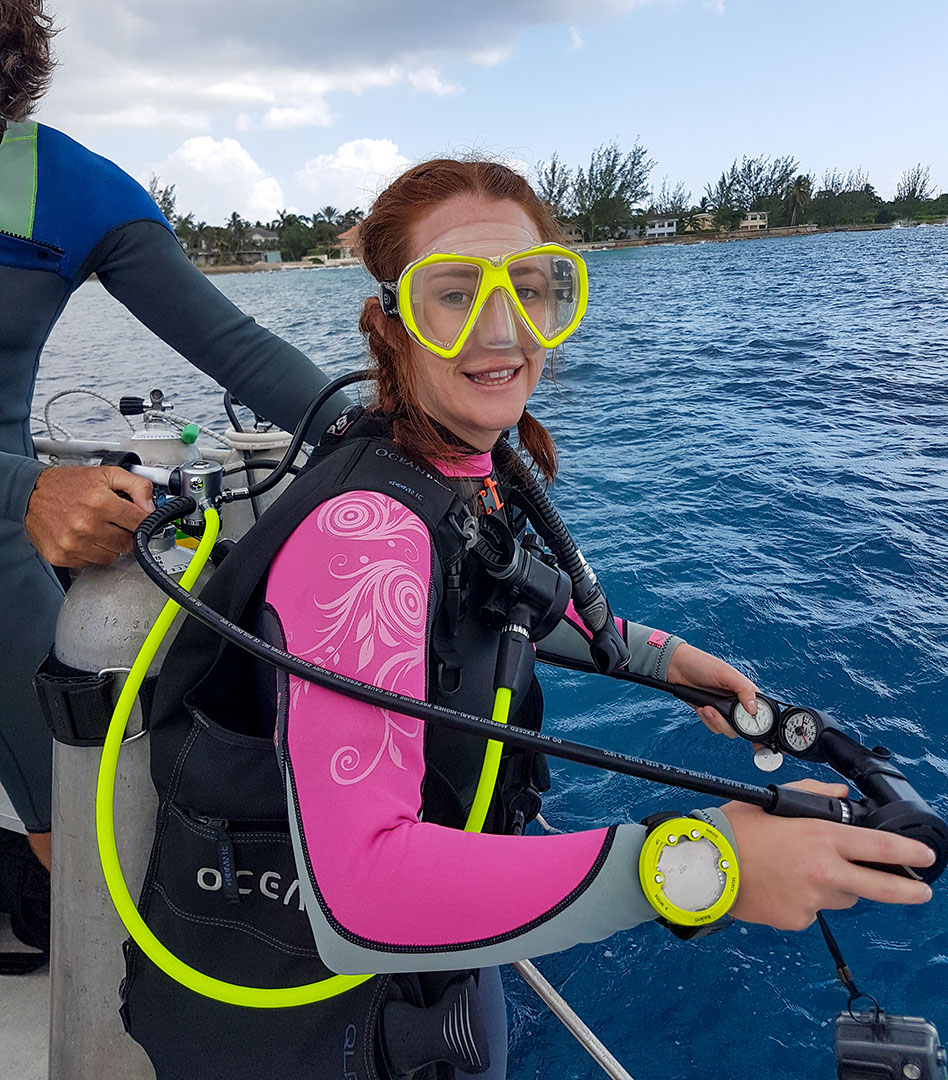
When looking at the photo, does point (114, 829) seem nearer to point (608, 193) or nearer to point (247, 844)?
point (247, 844)

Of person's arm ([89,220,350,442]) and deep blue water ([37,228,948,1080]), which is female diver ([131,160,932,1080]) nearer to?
person's arm ([89,220,350,442])

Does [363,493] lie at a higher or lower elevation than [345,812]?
higher

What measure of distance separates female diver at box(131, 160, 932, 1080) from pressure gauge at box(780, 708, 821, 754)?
0.44 metres

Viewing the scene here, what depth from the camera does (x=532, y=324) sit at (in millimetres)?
1466

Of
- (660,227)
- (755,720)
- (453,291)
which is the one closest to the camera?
(453,291)

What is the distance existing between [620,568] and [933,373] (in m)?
6.09

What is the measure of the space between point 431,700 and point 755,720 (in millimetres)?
828

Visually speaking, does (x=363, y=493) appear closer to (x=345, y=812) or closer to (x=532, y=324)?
(x=345, y=812)

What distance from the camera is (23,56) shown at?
1512mm

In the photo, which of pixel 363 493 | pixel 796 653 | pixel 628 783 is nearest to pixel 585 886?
pixel 363 493

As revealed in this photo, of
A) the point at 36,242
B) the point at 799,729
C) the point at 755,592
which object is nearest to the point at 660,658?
the point at 799,729

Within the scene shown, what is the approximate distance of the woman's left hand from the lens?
1699 mm

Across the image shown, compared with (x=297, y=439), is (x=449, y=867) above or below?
below

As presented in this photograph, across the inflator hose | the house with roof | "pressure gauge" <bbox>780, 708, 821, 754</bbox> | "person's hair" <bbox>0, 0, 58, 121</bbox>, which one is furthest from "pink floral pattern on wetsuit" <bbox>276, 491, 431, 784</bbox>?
the house with roof
